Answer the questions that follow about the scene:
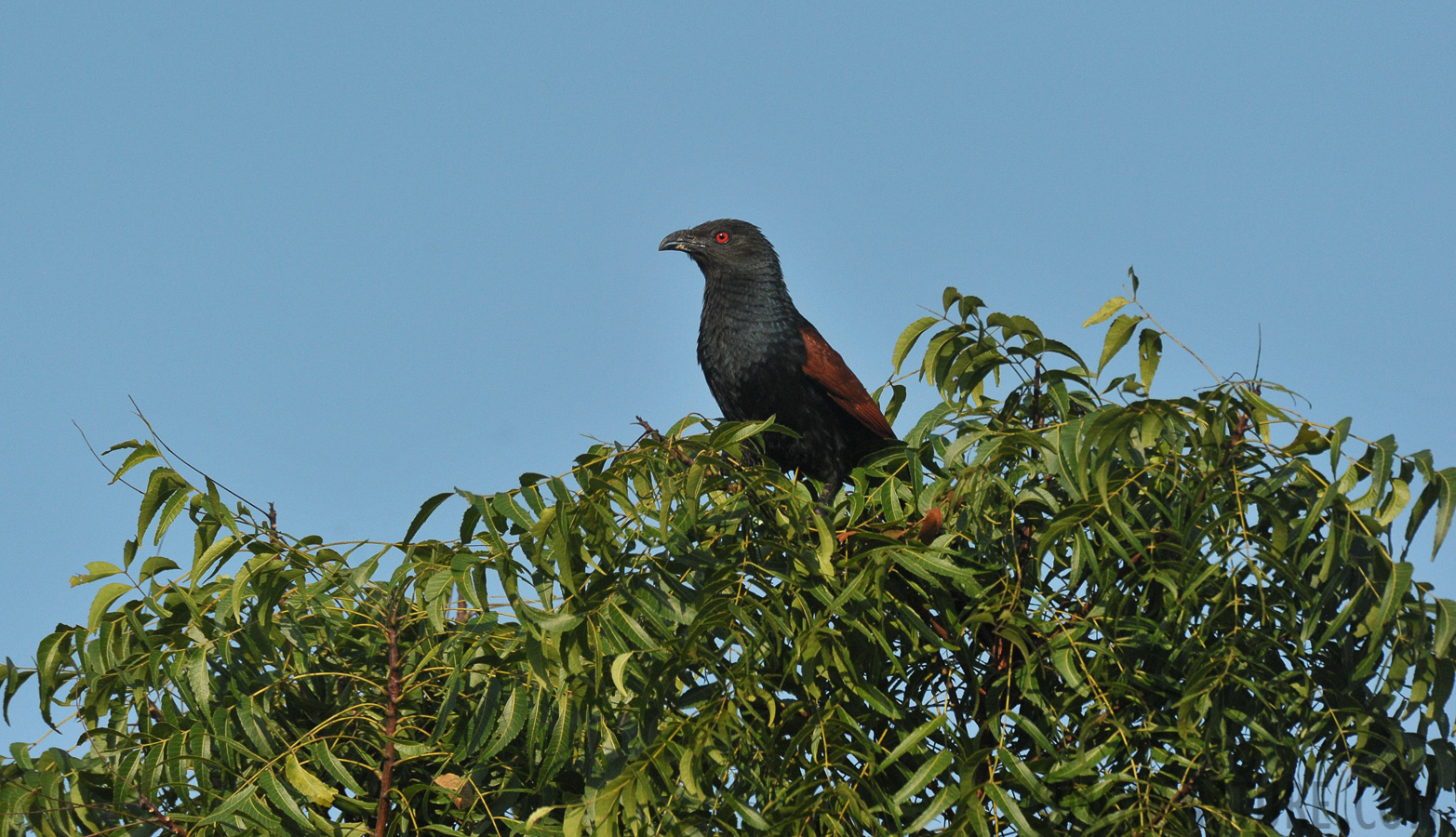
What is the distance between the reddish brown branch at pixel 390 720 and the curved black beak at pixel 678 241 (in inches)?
123

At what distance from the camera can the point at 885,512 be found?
3.32 metres

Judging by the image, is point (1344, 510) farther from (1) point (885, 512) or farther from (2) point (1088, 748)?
(1) point (885, 512)

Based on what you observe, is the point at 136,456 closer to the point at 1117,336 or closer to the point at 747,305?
the point at 1117,336

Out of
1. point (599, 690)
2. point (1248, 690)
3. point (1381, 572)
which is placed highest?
point (1381, 572)

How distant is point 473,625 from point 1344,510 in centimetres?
179

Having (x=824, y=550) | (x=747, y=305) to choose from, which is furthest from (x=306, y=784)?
(x=747, y=305)

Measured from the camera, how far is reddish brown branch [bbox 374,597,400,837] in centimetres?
279

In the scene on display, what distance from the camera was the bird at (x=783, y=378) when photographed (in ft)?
17.2

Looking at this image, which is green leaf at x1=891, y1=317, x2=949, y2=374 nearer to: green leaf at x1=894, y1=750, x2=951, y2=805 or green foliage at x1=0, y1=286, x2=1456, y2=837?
green foliage at x1=0, y1=286, x2=1456, y2=837

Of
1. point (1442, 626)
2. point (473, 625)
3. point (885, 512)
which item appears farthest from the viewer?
point (885, 512)

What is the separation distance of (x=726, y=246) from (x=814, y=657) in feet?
11.1

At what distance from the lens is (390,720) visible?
2.91 meters

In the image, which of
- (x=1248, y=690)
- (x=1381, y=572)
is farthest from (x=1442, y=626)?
(x=1248, y=690)

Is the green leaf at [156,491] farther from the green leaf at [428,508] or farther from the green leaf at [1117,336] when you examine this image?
the green leaf at [1117,336]
